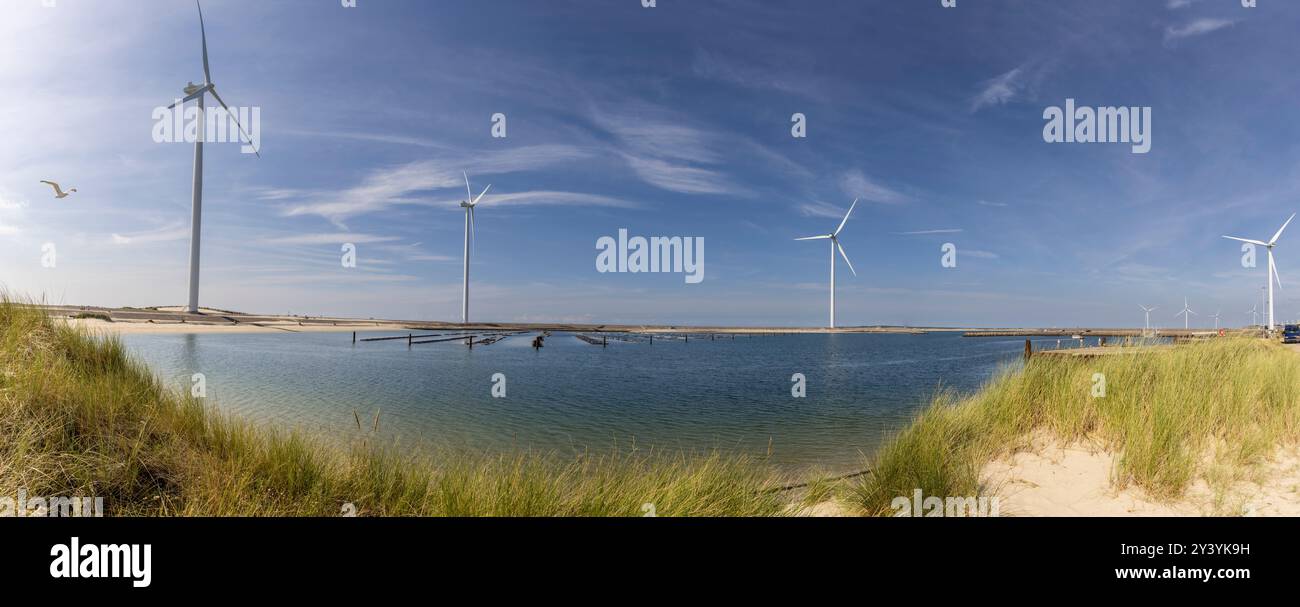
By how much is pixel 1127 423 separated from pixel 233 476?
38.8ft

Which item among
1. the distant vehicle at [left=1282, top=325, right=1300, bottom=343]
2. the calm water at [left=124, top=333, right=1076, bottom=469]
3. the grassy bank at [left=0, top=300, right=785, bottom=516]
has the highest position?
the distant vehicle at [left=1282, top=325, right=1300, bottom=343]

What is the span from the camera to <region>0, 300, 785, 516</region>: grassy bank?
4816 mm

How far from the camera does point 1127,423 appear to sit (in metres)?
7.68

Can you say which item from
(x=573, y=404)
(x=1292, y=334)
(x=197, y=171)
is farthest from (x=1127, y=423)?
(x=197, y=171)

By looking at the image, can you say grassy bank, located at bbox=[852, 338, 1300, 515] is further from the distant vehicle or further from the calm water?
the distant vehicle

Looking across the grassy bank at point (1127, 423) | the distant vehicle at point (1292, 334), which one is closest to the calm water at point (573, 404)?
the grassy bank at point (1127, 423)

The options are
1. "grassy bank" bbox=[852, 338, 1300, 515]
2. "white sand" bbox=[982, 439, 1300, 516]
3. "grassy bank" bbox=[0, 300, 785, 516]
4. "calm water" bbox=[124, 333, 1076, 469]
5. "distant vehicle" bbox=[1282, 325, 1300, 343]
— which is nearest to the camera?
"grassy bank" bbox=[0, 300, 785, 516]

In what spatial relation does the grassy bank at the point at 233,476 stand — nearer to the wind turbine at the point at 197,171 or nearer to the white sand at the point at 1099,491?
the white sand at the point at 1099,491

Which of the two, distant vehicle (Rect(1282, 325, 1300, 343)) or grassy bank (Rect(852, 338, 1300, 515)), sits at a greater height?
distant vehicle (Rect(1282, 325, 1300, 343))

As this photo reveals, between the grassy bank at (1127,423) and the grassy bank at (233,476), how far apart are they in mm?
2472

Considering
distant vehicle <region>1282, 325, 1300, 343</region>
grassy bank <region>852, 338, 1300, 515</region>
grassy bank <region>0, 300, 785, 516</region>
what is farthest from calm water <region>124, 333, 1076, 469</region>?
distant vehicle <region>1282, 325, 1300, 343</region>

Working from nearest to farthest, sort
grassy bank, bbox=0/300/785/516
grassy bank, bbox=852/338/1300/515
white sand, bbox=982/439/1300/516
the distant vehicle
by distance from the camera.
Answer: grassy bank, bbox=0/300/785/516 < white sand, bbox=982/439/1300/516 < grassy bank, bbox=852/338/1300/515 < the distant vehicle

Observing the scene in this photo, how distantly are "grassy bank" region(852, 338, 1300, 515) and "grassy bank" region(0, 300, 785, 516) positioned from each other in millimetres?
2472
